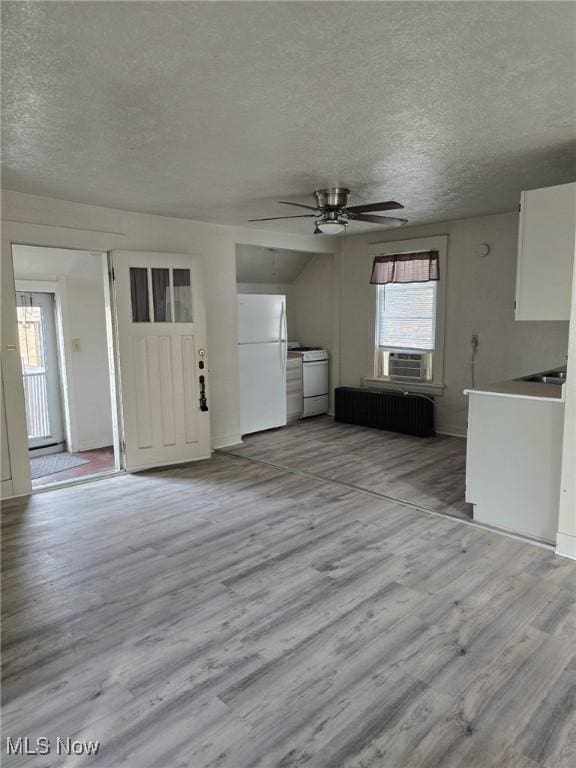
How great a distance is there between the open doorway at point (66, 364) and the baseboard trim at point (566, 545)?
178 inches

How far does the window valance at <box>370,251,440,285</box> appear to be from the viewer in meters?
5.57

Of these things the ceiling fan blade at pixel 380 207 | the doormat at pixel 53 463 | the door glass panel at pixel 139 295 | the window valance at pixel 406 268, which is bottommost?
the doormat at pixel 53 463

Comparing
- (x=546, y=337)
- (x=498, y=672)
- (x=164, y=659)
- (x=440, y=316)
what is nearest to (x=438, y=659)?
(x=498, y=672)

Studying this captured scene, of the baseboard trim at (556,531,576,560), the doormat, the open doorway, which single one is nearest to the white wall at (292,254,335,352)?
the open doorway

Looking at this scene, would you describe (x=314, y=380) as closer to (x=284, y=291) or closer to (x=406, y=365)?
(x=406, y=365)

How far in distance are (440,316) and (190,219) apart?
295 centimetres

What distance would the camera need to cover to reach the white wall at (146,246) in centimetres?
385

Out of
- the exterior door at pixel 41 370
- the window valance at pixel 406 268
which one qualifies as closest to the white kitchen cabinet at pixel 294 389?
the window valance at pixel 406 268

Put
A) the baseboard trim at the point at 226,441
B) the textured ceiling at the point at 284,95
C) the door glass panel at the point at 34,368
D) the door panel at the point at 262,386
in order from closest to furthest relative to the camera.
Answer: the textured ceiling at the point at 284,95 < the baseboard trim at the point at 226,441 < the door panel at the point at 262,386 < the door glass panel at the point at 34,368

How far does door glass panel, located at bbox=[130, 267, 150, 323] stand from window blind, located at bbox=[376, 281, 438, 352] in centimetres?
300

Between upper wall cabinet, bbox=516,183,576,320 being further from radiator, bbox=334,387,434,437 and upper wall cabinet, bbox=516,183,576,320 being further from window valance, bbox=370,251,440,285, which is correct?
radiator, bbox=334,387,434,437

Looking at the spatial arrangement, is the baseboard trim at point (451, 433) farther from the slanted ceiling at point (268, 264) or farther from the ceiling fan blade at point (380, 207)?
the ceiling fan blade at point (380, 207)

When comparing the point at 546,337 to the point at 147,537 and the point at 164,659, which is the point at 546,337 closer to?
the point at 147,537

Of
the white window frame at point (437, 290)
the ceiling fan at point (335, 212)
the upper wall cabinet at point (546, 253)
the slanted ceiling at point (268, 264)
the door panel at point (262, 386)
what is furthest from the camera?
the slanted ceiling at point (268, 264)
